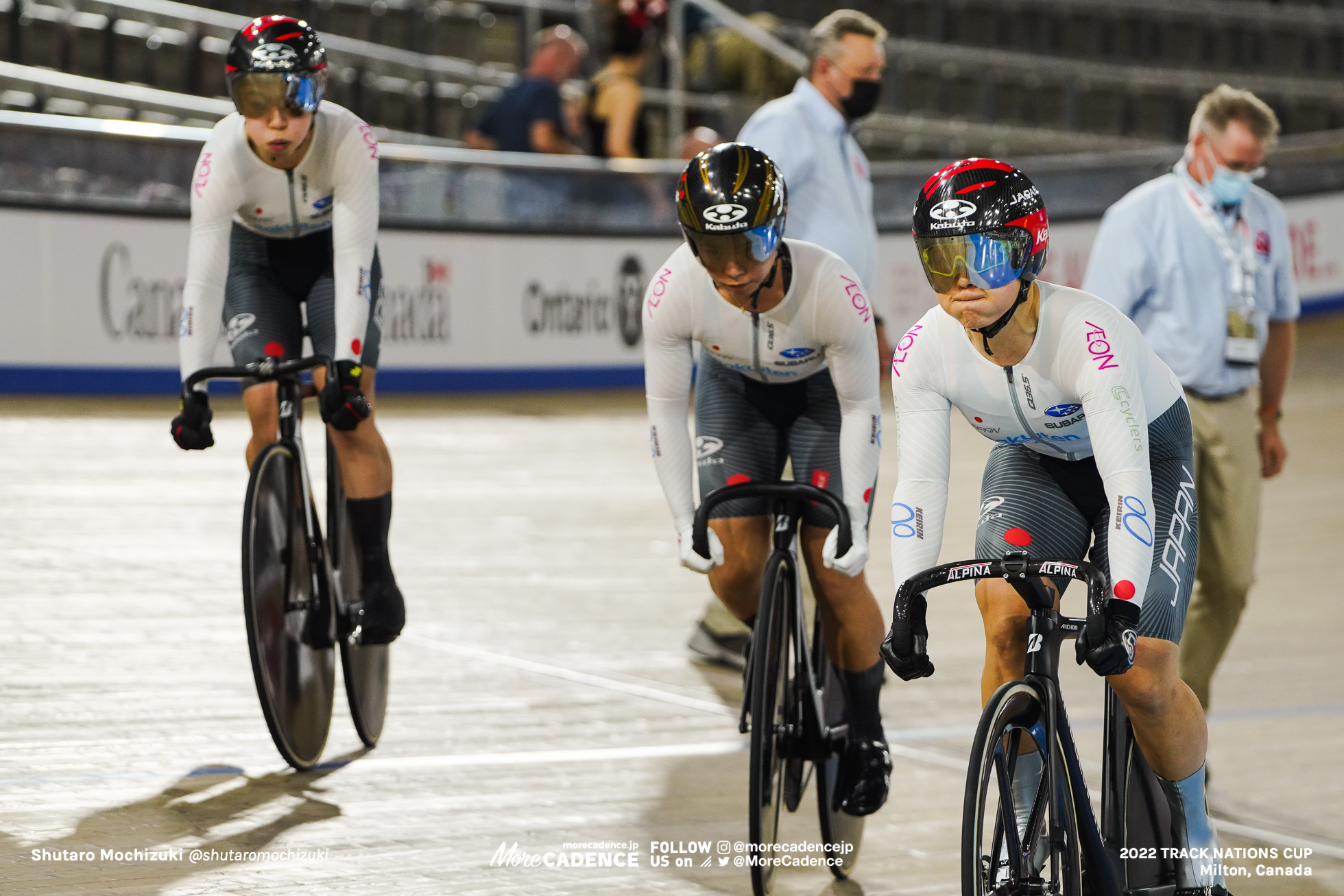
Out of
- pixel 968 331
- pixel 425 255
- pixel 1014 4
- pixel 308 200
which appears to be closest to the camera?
pixel 968 331

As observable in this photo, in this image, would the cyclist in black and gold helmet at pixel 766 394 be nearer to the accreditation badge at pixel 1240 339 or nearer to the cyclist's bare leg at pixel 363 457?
the cyclist's bare leg at pixel 363 457

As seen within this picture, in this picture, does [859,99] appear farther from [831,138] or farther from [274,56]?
[274,56]

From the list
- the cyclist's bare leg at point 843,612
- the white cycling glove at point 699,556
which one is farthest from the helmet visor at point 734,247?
the cyclist's bare leg at point 843,612

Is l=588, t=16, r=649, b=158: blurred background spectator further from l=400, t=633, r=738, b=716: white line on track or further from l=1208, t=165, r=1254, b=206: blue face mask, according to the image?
l=1208, t=165, r=1254, b=206: blue face mask

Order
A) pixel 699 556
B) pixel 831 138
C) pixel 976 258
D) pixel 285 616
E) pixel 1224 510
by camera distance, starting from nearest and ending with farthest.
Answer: pixel 976 258 → pixel 699 556 → pixel 285 616 → pixel 1224 510 → pixel 831 138

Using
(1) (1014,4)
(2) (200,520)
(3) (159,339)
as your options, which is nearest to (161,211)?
(3) (159,339)

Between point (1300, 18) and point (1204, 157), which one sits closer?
point (1204, 157)

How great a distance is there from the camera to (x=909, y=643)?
2.72m

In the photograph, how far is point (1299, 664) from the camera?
18.4 ft

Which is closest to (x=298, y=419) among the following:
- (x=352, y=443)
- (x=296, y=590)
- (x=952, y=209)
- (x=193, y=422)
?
(x=352, y=443)

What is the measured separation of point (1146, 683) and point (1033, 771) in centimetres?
33

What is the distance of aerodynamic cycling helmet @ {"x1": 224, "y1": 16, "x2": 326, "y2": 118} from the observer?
12.6 ft

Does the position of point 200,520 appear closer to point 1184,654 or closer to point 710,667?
point 710,667

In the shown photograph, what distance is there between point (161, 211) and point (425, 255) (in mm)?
1567
